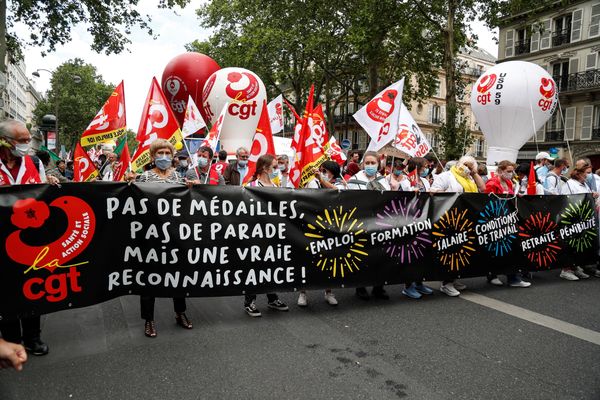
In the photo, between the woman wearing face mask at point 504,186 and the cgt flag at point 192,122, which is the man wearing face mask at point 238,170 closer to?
the cgt flag at point 192,122

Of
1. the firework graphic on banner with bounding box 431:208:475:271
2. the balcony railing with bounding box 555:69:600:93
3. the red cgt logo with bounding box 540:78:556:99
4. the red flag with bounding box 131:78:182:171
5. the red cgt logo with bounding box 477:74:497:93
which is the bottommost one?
the firework graphic on banner with bounding box 431:208:475:271

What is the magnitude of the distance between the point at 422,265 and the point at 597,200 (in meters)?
3.86

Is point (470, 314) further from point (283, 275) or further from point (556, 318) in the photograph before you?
point (283, 275)

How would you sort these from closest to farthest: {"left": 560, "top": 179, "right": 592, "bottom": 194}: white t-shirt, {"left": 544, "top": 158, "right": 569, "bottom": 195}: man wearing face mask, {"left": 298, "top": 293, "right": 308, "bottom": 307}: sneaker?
{"left": 298, "top": 293, "right": 308, "bottom": 307}: sneaker, {"left": 560, "top": 179, "right": 592, "bottom": 194}: white t-shirt, {"left": 544, "top": 158, "right": 569, "bottom": 195}: man wearing face mask

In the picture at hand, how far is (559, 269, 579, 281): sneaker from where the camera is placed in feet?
23.1

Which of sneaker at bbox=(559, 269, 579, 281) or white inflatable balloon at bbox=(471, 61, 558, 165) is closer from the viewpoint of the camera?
sneaker at bbox=(559, 269, 579, 281)

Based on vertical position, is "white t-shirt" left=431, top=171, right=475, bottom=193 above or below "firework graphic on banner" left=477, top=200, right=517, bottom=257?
above

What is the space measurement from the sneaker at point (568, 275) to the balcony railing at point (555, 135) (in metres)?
29.5

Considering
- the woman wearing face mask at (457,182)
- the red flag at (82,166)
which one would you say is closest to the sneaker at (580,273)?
the woman wearing face mask at (457,182)

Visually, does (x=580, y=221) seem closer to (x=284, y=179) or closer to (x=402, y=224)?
(x=402, y=224)

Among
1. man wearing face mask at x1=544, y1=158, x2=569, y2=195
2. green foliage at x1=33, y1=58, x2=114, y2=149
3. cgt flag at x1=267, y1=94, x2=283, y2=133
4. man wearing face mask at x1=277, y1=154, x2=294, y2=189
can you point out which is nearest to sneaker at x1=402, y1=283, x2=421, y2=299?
man wearing face mask at x1=544, y1=158, x2=569, y2=195

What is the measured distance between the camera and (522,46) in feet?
117

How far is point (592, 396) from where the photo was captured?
3.29 meters

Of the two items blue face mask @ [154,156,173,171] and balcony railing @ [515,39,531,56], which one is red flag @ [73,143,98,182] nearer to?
blue face mask @ [154,156,173,171]
